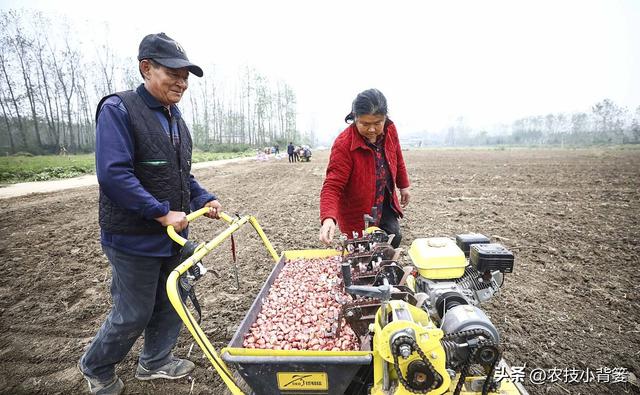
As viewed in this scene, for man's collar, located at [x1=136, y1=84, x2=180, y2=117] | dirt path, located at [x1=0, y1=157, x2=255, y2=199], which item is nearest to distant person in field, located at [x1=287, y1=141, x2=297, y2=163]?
dirt path, located at [x1=0, y1=157, x2=255, y2=199]

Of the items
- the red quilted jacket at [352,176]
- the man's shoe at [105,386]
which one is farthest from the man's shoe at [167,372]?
the red quilted jacket at [352,176]

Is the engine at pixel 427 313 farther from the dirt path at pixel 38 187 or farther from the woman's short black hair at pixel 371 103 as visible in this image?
the dirt path at pixel 38 187

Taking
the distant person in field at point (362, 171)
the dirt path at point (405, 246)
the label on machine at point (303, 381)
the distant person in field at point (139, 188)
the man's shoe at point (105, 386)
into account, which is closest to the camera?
the label on machine at point (303, 381)

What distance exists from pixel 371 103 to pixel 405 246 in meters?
4.02

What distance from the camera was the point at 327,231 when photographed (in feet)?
8.91

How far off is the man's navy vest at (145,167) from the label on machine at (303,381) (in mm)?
1380

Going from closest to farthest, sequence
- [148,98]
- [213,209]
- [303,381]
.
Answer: [303,381] → [148,98] → [213,209]

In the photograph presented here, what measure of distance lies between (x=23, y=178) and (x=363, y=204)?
19.1 m

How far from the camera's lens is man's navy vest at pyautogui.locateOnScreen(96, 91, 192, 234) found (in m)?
2.24

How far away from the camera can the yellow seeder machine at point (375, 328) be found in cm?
167

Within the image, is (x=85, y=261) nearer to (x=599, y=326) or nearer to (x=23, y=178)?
(x=599, y=326)

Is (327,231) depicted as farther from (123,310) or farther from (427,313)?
(123,310)

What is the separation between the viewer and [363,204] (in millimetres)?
3275

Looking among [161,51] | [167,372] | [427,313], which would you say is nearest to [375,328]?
[427,313]
